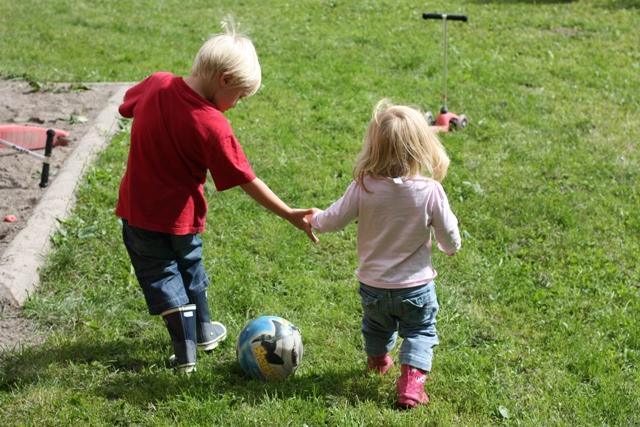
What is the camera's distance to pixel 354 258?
18.7ft

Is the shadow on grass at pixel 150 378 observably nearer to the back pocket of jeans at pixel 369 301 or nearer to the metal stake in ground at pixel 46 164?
the back pocket of jeans at pixel 369 301

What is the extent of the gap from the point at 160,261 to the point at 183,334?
41 centimetres

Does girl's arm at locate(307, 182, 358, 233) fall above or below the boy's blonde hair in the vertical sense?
below

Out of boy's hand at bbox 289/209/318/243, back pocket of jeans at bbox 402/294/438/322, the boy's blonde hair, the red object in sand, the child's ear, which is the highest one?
the child's ear

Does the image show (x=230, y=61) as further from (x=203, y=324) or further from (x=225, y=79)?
(x=203, y=324)

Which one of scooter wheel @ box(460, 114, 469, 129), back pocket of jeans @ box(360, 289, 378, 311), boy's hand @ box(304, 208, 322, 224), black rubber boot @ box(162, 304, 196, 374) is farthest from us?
scooter wheel @ box(460, 114, 469, 129)

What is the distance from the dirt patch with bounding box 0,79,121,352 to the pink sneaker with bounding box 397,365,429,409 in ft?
6.97

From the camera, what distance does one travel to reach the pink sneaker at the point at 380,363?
429 cm

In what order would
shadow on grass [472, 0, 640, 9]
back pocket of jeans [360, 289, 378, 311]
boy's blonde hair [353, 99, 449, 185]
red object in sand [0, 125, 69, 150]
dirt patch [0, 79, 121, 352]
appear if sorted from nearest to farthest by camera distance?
boy's blonde hair [353, 99, 449, 185]
back pocket of jeans [360, 289, 378, 311]
dirt patch [0, 79, 121, 352]
red object in sand [0, 125, 69, 150]
shadow on grass [472, 0, 640, 9]

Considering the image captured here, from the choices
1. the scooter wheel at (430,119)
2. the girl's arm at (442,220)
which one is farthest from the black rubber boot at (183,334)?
the scooter wheel at (430,119)

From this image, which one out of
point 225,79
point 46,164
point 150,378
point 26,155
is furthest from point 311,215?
point 26,155

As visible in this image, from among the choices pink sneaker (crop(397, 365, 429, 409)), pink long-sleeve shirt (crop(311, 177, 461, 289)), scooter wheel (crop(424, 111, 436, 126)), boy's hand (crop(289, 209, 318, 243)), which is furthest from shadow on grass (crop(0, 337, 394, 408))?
scooter wheel (crop(424, 111, 436, 126))

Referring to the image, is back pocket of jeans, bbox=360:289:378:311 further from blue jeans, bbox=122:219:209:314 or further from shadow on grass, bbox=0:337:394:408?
blue jeans, bbox=122:219:209:314

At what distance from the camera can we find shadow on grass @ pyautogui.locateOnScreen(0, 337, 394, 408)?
411cm
